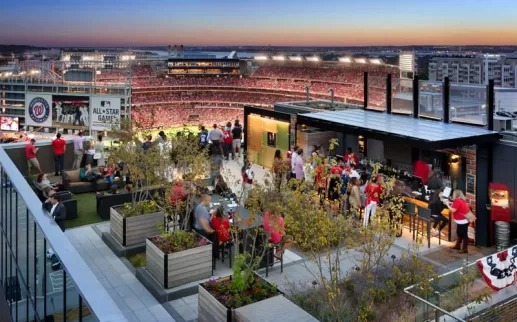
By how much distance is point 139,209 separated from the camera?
11.5 meters

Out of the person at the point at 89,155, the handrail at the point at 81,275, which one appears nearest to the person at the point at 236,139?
the person at the point at 89,155

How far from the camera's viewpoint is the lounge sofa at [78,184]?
616 inches

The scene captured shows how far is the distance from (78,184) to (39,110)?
7658mm

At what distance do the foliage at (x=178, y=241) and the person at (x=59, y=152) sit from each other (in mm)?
8641

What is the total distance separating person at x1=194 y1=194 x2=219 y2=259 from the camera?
9.86m

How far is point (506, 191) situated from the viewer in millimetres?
11344

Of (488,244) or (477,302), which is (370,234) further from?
(488,244)

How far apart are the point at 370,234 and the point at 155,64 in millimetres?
68315

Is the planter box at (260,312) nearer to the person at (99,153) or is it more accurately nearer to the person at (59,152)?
the person at (99,153)

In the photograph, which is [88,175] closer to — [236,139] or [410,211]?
[236,139]

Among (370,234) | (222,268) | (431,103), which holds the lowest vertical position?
(222,268)

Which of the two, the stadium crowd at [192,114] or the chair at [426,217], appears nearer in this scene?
the chair at [426,217]

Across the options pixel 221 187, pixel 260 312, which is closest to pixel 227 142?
pixel 221 187

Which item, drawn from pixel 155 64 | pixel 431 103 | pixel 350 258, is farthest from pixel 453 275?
pixel 155 64
